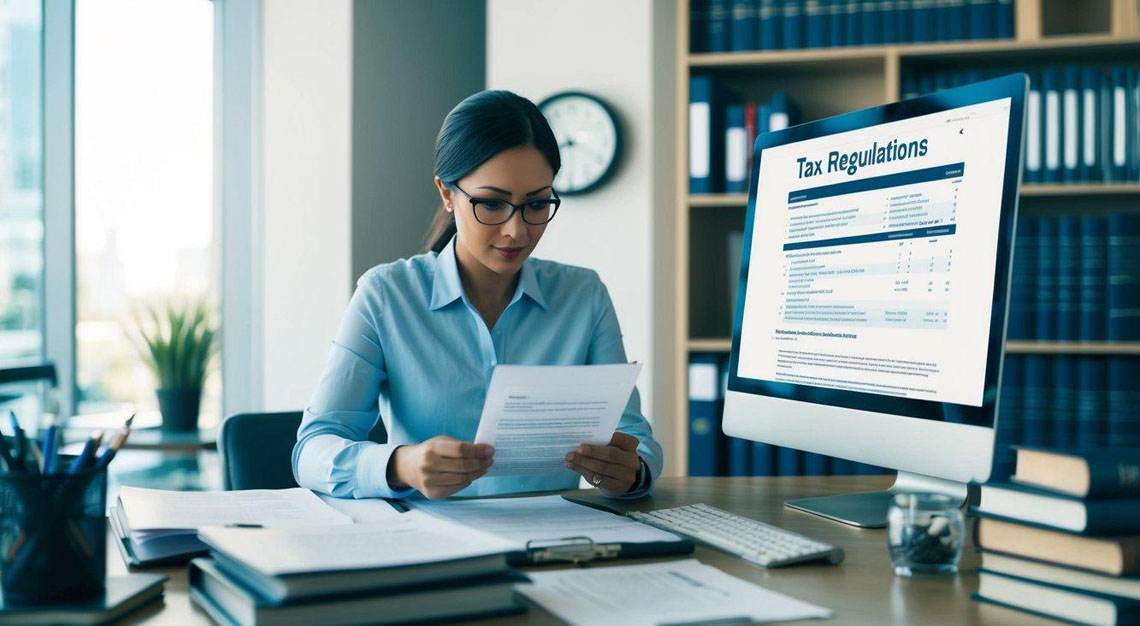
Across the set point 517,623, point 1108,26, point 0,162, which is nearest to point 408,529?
point 517,623

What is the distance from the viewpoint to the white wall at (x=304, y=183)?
3230mm

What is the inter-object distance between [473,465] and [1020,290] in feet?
6.50

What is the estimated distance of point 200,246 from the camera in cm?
345

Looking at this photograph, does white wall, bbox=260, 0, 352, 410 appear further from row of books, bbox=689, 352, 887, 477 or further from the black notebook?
the black notebook

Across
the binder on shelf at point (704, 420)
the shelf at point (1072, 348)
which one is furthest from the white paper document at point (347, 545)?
the binder on shelf at point (704, 420)

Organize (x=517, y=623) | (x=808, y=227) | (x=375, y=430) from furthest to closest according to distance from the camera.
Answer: (x=375, y=430)
(x=808, y=227)
(x=517, y=623)

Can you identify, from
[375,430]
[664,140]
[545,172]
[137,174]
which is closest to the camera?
[545,172]

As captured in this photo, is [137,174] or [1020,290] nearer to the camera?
[1020,290]

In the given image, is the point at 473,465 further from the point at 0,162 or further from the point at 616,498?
the point at 0,162

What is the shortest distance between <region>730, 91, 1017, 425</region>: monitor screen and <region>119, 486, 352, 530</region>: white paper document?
66cm

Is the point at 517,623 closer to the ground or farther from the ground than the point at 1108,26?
closer to the ground

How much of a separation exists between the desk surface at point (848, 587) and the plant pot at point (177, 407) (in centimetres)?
201

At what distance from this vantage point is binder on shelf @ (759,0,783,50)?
110 inches

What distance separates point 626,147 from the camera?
10.1 feet
